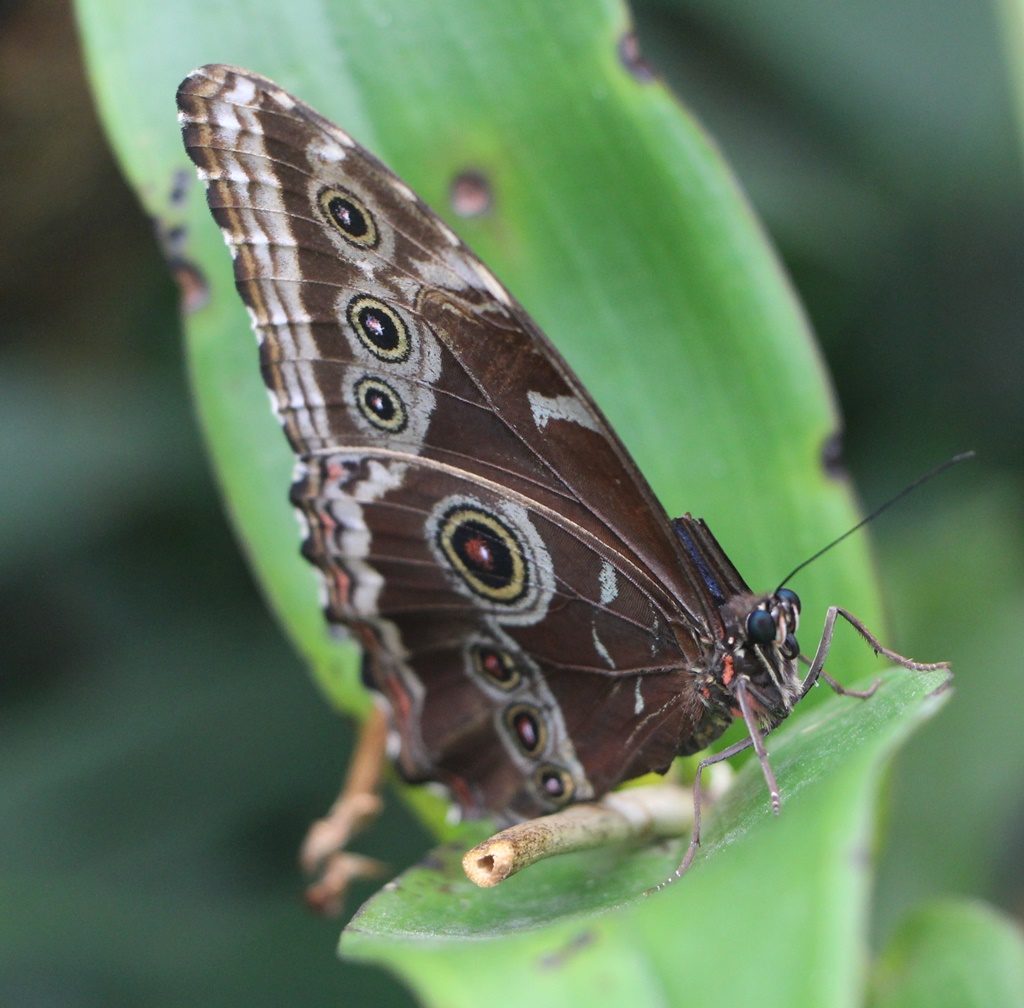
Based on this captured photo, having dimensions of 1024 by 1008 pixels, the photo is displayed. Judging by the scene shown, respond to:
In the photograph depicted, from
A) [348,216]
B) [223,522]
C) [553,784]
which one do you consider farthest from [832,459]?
[223,522]

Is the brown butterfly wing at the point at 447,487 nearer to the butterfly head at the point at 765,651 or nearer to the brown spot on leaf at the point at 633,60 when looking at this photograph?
the butterfly head at the point at 765,651

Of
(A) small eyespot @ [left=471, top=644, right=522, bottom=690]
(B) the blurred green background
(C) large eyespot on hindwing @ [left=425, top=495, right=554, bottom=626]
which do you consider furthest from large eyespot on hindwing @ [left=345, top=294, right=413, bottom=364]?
(B) the blurred green background

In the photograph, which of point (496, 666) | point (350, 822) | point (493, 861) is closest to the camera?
point (493, 861)

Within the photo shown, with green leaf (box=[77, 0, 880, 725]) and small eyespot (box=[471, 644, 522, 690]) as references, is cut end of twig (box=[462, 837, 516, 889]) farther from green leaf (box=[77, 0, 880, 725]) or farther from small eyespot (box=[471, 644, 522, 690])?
green leaf (box=[77, 0, 880, 725])

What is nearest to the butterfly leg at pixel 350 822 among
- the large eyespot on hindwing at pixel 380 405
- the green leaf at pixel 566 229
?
the green leaf at pixel 566 229

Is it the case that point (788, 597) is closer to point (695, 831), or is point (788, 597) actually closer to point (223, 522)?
point (695, 831)

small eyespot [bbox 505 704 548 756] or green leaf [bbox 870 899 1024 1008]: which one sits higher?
small eyespot [bbox 505 704 548 756]

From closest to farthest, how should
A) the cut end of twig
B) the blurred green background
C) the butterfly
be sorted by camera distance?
the cut end of twig → the butterfly → the blurred green background

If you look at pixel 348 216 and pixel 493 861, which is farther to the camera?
pixel 348 216
